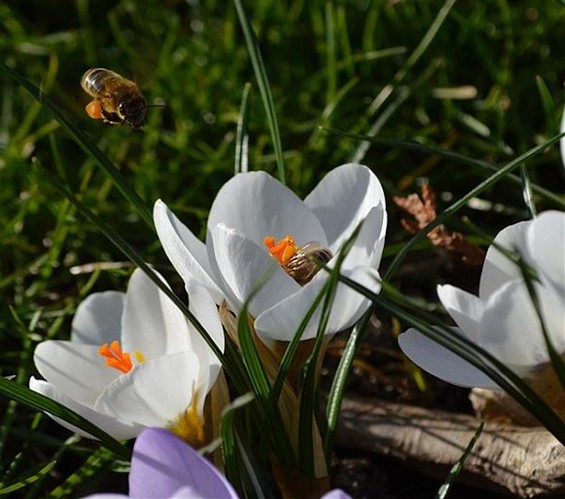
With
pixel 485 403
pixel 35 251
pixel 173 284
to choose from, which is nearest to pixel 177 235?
pixel 485 403

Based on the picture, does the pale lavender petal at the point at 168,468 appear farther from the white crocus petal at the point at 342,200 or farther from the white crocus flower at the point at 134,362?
the white crocus petal at the point at 342,200

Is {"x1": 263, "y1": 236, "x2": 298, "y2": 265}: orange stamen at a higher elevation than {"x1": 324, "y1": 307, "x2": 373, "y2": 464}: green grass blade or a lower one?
higher

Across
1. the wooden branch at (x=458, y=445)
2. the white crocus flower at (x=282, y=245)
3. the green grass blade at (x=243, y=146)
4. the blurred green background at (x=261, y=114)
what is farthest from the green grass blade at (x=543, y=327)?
the blurred green background at (x=261, y=114)

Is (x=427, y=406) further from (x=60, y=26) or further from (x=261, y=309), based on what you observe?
(x=60, y=26)

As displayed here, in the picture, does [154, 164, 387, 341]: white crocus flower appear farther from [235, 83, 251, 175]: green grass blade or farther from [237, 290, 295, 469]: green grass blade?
[235, 83, 251, 175]: green grass blade

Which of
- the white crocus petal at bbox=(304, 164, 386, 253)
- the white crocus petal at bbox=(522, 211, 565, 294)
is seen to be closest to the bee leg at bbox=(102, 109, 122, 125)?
the white crocus petal at bbox=(304, 164, 386, 253)


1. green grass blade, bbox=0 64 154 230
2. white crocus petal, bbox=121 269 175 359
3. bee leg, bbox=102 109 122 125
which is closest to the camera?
green grass blade, bbox=0 64 154 230

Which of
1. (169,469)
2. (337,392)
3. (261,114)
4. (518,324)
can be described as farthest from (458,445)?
(261,114)
